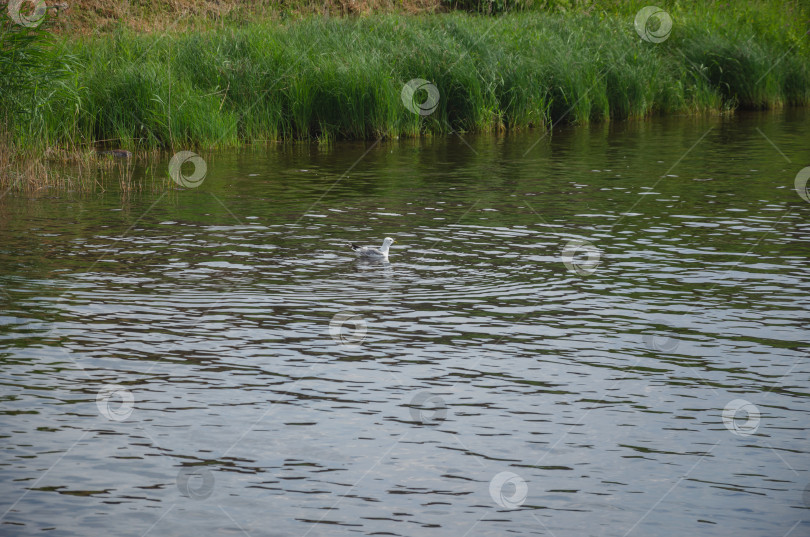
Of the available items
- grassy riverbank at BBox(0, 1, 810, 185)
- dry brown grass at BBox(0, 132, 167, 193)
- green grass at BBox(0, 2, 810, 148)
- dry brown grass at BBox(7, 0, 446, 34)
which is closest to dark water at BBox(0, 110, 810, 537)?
dry brown grass at BBox(0, 132, 167, 193)

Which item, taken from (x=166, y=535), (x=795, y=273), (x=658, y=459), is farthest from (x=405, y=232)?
(x=166, y=535)

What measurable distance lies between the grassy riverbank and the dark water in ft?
11.3

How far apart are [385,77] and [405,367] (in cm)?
1340

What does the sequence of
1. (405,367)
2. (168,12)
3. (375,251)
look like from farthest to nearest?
(168,12) → (375,251) → (405,367)

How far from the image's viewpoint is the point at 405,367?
27.6 ft

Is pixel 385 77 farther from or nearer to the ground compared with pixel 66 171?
farther from the ground

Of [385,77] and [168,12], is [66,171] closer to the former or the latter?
[385,77]

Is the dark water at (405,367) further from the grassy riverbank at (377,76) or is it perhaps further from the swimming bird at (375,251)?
the grassy riverbank at (377,76)

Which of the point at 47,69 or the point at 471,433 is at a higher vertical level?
the point at 47,69

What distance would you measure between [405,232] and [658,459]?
23.9 ft

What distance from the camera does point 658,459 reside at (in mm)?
6762

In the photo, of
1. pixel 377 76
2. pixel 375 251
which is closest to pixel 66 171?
pixel 377 76

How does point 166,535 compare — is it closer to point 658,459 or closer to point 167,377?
point 167,377

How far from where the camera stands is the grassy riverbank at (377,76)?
19.0 m
